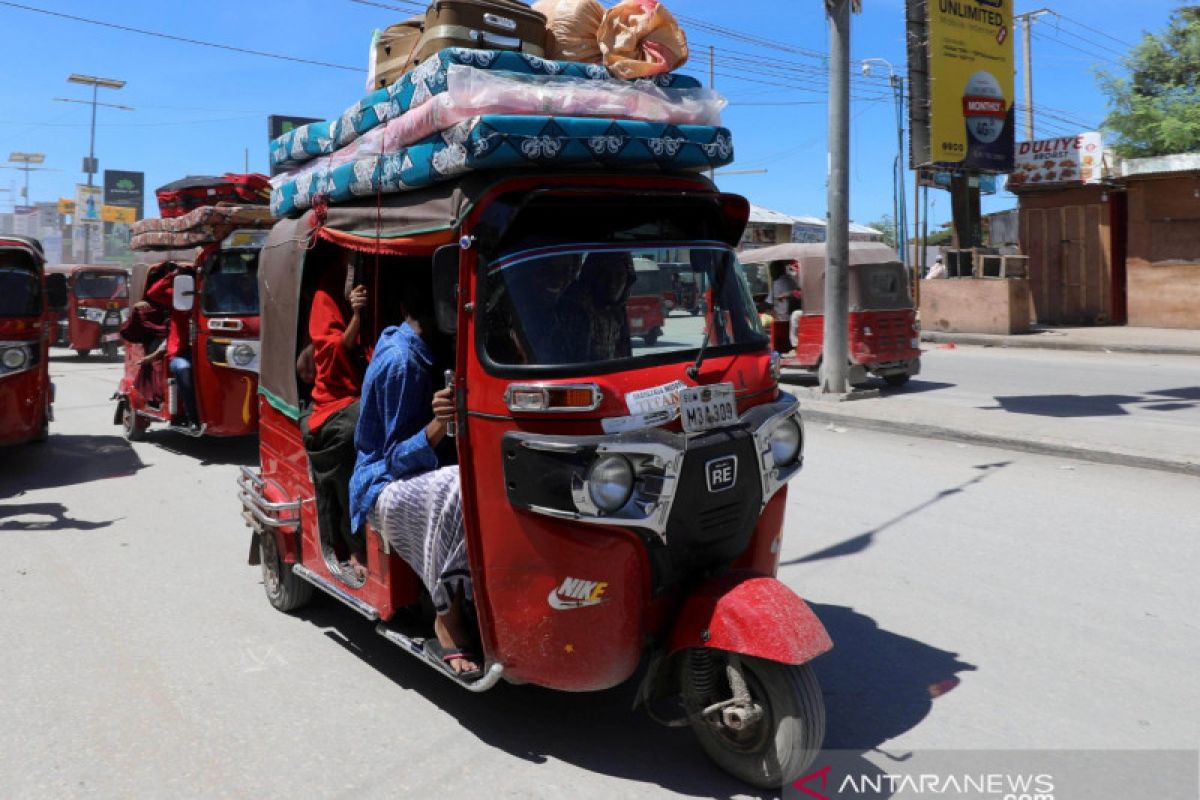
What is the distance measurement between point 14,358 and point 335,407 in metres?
5.97

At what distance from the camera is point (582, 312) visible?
12.0 ft

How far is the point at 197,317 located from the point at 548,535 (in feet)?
26.6

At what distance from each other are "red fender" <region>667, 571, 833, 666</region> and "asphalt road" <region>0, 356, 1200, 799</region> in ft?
1.82

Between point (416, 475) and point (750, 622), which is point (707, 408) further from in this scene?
point (416, 475)

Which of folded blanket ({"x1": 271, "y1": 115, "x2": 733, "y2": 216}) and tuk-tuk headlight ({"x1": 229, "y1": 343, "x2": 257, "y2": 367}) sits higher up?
folded blanket ({"x1": 271, "y1": 115, "x2": 733, "y2": 216})

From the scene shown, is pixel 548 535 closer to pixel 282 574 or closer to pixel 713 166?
pixel 713 166

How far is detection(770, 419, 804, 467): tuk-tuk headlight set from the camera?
3.97m

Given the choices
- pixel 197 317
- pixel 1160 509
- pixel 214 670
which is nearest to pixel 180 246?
pixel 197 317

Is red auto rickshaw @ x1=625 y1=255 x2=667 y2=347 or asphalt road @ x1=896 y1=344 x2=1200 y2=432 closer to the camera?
red auto rickshaw @ x1=625 y1=255 x2=667 y2=347

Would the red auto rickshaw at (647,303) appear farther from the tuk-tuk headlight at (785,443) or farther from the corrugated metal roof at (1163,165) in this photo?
the corrugated metal roof at (1163,165)

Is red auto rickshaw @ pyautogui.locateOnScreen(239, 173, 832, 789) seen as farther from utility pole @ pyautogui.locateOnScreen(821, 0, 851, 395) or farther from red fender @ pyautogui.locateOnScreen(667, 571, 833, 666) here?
utility pole @ pyautogui.locateOnScreen(821, 0, 851, 395)

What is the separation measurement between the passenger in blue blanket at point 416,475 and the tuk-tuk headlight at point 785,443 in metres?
1.26

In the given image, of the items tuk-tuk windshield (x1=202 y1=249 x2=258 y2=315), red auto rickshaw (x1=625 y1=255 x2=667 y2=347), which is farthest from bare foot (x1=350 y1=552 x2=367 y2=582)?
tuk-tuk windshield (x1=202 y1=249 x2=258 y2=315)

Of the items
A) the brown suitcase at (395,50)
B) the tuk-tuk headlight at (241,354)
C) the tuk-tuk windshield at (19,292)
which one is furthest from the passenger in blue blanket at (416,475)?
the tuk-tuk windshield at (19,292)
